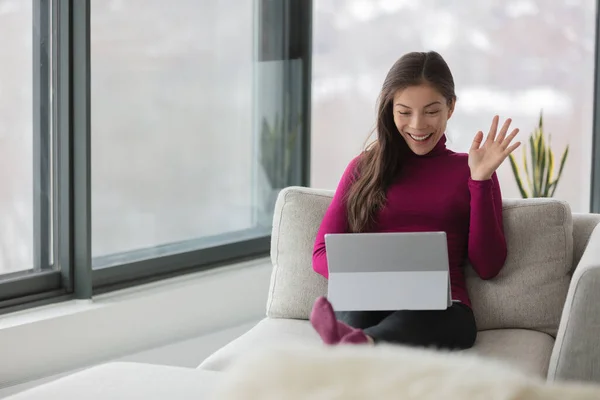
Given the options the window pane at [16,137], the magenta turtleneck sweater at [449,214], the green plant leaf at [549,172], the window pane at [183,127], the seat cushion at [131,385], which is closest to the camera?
the seat cushion at [131,385]

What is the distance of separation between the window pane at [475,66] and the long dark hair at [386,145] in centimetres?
180

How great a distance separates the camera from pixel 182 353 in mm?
3258

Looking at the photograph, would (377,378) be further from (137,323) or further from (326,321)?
(137,323)

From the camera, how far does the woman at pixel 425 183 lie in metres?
2.33

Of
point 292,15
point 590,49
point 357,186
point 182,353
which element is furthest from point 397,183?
point 590,49

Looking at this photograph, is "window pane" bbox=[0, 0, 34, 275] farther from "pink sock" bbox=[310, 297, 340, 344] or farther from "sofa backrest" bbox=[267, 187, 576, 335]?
"pink sock" bbox=[310, 297, 340, 344]

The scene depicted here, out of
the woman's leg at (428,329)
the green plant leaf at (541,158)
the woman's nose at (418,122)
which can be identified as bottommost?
the woman's leg at (428,329)

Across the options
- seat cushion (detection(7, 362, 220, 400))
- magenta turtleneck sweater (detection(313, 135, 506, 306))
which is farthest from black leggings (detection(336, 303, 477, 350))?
seat cushion (detection(7, 362, 220, 400))

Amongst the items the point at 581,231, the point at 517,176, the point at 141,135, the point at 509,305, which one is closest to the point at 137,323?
the point at 141,135

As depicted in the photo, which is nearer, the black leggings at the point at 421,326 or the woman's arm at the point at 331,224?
the black leggings at the point at 421,326

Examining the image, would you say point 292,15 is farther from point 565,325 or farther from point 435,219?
point 565,325

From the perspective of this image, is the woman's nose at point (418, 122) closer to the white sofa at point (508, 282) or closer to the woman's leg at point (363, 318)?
the white sofa at point (508, 282)

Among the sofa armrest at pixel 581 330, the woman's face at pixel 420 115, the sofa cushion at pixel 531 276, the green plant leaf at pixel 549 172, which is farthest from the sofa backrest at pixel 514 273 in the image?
the green plant leaf at pixel 549 172

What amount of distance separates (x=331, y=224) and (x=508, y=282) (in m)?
0.52
